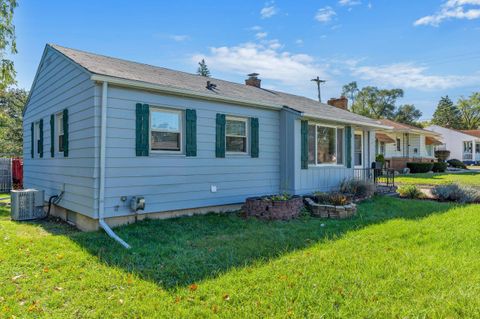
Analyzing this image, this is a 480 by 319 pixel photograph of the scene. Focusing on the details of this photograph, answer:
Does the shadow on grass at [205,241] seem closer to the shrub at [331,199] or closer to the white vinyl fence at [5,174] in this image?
the shrub at [331,199]

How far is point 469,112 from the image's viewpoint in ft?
207

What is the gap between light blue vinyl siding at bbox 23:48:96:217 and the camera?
6.56 metres

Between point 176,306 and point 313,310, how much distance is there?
4.52 feet

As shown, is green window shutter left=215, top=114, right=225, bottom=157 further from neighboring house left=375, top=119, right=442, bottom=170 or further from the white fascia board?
neighboring house left=375, top=119, right=442, bottom=170

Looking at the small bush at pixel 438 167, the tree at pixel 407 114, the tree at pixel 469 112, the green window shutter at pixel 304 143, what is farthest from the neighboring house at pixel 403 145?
the tree at pixel 469 112

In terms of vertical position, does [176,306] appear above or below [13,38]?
below

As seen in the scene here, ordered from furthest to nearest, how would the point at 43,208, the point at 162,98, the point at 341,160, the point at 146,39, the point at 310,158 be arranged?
the point at 146,39 < the point at 341,160 < the point at 310,158 < the point at 43,208 < the point at 162,98

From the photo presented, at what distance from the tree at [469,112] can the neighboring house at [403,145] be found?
41382mm

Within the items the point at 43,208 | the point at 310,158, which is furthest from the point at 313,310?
the point at 43,208

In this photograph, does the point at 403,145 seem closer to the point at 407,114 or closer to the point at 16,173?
the point at 16,173

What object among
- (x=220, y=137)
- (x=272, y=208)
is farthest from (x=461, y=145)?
(x=220, y=137)

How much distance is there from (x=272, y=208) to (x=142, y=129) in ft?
11.4

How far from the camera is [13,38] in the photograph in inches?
490

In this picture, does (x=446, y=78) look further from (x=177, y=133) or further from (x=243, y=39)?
(x=177, y=133)
